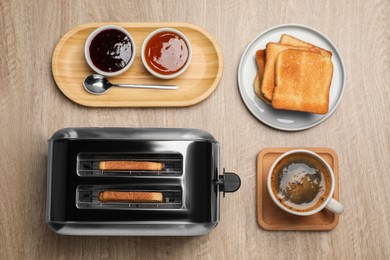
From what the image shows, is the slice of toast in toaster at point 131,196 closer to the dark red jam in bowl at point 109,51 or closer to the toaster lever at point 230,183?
the toaster lever at point 230,183

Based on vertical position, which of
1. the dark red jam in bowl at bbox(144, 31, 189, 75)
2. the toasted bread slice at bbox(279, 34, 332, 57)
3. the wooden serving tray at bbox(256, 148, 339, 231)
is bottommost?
the wooden serving tray at bbox(256, 148, 339, 231)

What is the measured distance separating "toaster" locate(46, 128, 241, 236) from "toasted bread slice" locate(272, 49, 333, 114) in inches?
10.6

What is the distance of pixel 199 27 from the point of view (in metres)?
1.24

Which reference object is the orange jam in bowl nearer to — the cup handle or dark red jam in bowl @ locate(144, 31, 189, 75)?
dark red jam in bowl @ locate(144, 31, 189, 75)

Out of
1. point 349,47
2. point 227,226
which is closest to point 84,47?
point 227,226

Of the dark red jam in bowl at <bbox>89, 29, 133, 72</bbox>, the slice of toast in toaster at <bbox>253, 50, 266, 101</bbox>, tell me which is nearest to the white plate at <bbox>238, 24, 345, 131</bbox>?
the slice of toast in toaster at <bbox>253, 50, 266, 101</bbox>

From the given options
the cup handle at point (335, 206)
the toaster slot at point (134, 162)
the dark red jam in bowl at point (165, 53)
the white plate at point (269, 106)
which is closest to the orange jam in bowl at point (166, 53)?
the dark red jam in bowl at point (165, 53)

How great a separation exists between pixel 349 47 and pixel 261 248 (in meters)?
0.55

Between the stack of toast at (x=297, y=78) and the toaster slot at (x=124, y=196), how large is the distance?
350 millimetres

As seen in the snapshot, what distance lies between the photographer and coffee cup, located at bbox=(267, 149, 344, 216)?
45.0 inches

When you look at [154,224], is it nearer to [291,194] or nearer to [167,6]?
[291,194]

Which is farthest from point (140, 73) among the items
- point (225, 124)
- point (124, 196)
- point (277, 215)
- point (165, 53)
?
point (277, 215)

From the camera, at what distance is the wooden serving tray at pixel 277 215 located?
120 centimetres

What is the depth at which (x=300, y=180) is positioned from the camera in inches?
46.1
